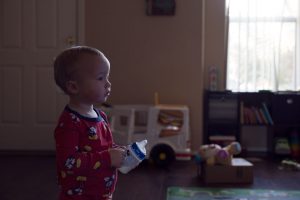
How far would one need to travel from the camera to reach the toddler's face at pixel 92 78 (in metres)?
1.27

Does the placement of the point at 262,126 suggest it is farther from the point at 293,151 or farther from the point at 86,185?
the point at 86,185

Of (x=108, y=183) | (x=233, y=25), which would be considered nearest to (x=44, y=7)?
(x=233, y=25)

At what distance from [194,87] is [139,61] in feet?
1.93

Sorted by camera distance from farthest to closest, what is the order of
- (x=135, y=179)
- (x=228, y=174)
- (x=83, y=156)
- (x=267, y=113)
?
1. (x=267, y=113)
2. (x=135, y=179)
3. (x=228, y=174)
4. (x=83, y=156)

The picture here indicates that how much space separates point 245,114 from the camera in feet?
14.7

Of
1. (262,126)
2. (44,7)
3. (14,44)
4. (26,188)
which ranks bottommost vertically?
(26,188)

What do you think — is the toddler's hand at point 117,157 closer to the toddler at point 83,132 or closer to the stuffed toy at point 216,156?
the toddler at point 83,132

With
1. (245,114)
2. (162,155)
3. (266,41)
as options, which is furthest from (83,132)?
(266,41)

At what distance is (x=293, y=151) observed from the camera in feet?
14.4

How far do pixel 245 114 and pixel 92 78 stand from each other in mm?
3393

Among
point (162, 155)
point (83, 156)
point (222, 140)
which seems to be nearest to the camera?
point (83, 156)

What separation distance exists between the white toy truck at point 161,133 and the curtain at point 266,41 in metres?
0.91

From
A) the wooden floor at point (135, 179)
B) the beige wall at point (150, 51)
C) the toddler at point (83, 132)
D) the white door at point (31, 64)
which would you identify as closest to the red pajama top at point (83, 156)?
the toddler at point (83, 132)

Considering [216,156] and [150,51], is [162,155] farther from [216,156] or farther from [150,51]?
[150,51]
